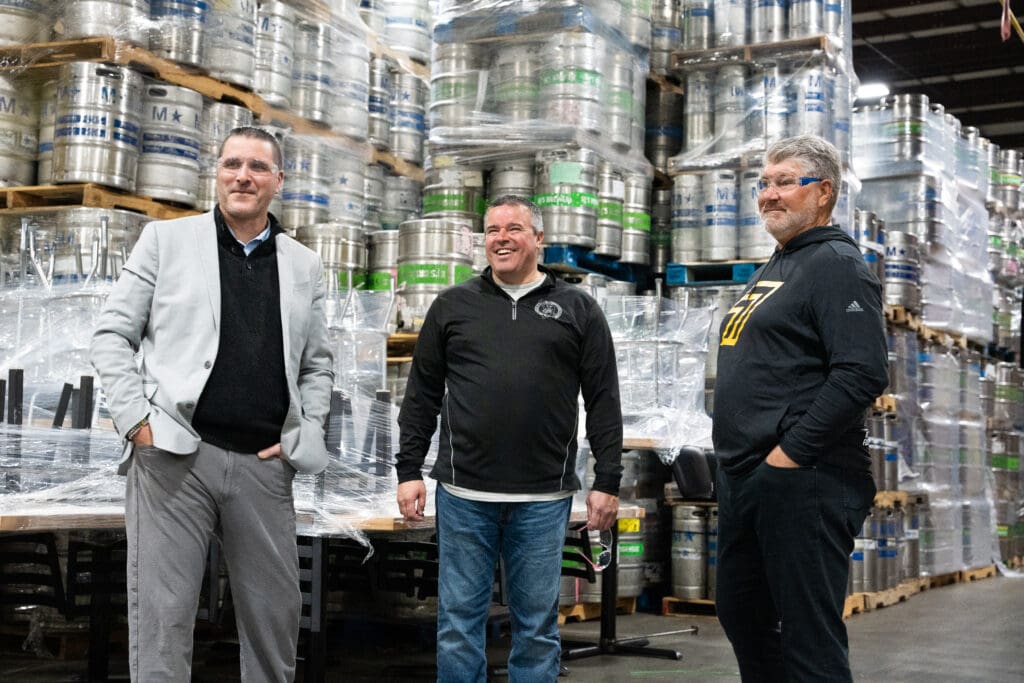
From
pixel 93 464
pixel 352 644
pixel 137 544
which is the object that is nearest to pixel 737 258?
pixel 352 644

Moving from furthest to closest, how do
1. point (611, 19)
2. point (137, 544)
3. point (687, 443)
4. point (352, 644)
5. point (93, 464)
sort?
point (611, 19)
point (687, 443)
point (352, 644)
point (93, 464)
point (137, 544)

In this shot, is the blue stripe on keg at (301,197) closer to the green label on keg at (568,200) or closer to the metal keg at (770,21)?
the green label on keg at (568,200)

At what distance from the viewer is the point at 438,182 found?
761 centimetres

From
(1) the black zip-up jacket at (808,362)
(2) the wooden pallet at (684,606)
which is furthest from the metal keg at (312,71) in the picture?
(1) the black zip-up jacket at (808,362)

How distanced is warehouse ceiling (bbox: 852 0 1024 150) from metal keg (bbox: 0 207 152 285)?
10611 millimetres

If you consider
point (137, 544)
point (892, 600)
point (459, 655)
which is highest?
point (137, 544)

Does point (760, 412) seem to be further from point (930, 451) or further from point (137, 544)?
point (930, 451)

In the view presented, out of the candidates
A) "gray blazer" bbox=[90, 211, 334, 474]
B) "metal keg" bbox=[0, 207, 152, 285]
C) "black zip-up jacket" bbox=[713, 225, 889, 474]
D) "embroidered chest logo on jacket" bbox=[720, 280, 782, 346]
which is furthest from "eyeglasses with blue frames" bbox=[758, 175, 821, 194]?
"metal keg" bbox=[0, 207, 152, 285]

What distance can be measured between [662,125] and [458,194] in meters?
1.66

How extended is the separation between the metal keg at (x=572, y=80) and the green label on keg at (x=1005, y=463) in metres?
6.06

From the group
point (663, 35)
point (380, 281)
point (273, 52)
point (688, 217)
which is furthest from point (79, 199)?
point (663, 35)

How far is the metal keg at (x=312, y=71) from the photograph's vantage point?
7.15 metres

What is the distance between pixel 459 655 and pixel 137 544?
908 mm

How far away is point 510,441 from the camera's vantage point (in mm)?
3291
